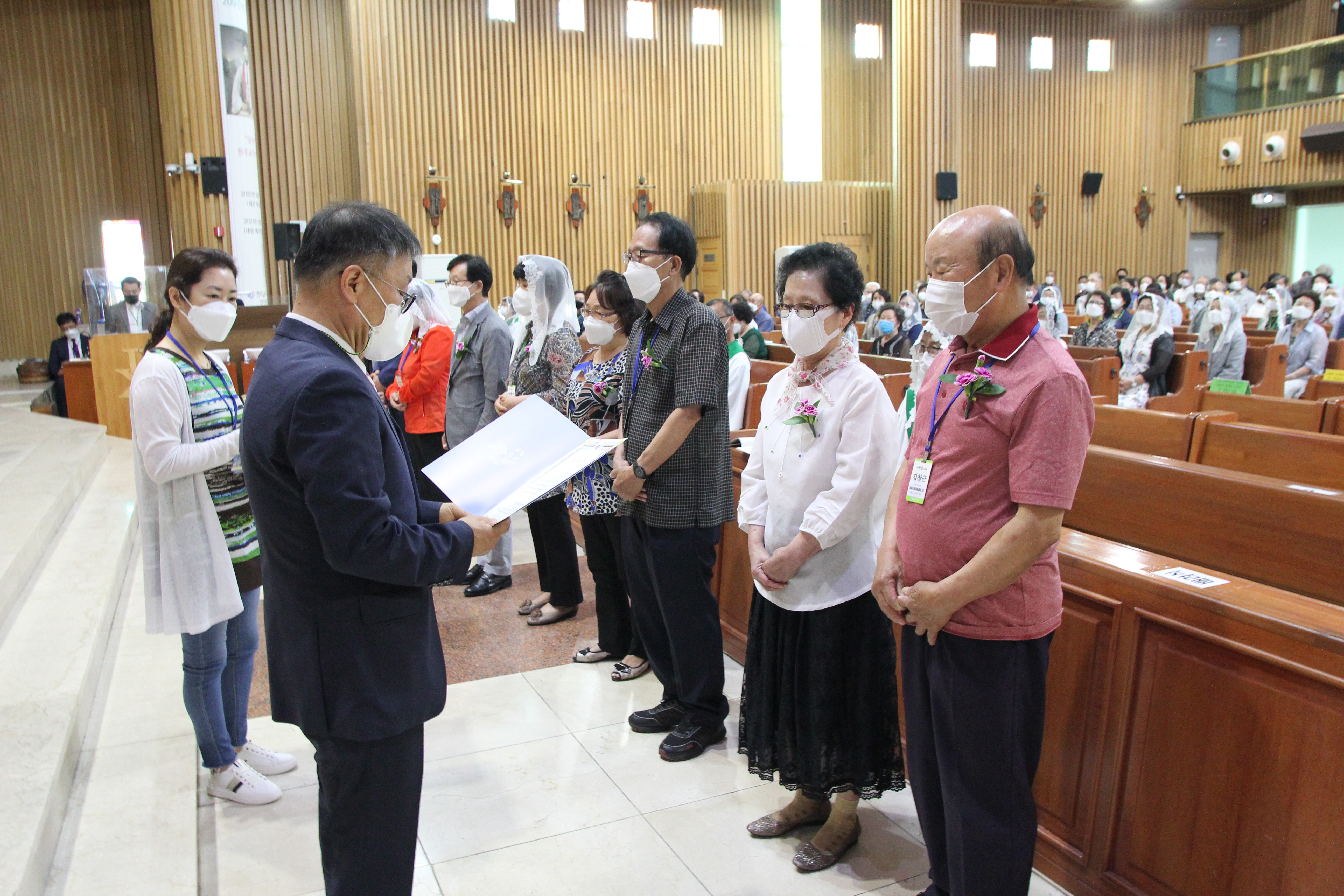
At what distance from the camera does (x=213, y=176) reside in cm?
897

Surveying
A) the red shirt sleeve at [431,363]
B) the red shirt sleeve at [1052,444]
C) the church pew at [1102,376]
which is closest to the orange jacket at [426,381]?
the red shirt sleeve at [431,363]

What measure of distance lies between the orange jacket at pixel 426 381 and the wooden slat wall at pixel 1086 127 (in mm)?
13403

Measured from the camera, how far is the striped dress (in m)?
2.26

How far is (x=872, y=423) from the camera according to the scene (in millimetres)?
2037

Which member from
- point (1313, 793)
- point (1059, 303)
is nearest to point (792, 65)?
point (1059, 303)

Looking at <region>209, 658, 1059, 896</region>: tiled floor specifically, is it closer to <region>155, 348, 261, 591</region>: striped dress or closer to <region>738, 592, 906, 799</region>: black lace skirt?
<region>738, 592, 906, 799</region>: black lace skirt

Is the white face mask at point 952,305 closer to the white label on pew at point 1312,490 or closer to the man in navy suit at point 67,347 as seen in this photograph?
the white label on pew at point 1312,490

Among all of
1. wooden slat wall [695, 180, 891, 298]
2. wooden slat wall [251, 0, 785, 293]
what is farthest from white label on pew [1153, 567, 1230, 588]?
wooden slat wall [695, 180, 891, 298]

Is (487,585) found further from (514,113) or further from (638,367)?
(514,113)

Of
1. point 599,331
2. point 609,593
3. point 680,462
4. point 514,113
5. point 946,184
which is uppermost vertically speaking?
point 514,113

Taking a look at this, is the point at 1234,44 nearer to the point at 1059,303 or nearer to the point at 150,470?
the point at 1059,303

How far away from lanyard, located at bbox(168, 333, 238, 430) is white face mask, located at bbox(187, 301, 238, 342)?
6cm

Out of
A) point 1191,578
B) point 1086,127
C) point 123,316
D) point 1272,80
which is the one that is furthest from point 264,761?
point 1272,80

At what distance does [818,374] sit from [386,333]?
1.05 meters
